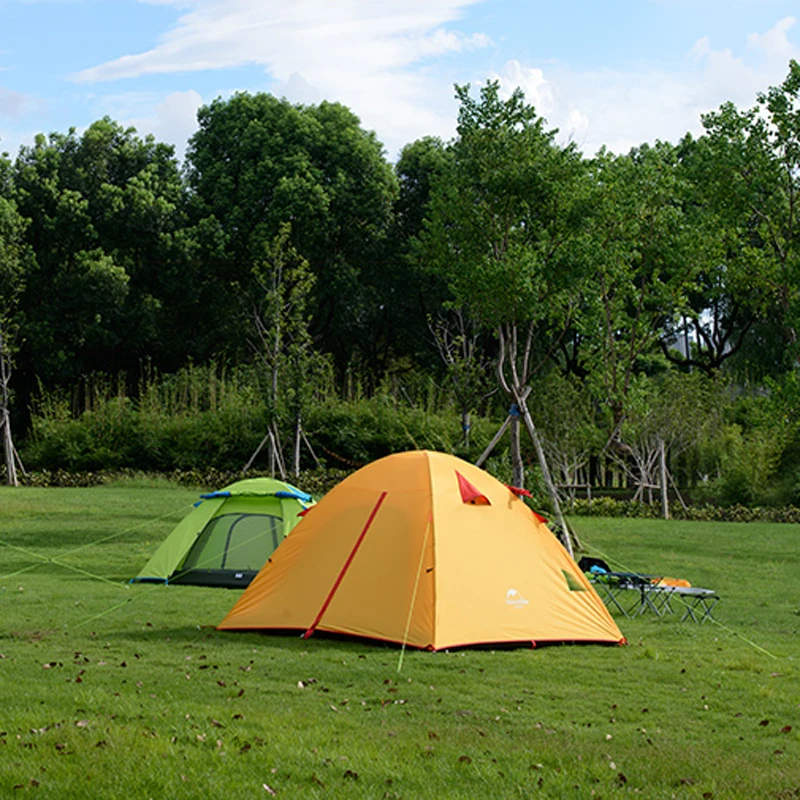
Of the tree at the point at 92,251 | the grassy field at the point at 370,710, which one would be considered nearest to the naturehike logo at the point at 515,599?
the grassy field at the point at 370,710

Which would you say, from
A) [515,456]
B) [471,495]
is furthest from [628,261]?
[471,495]

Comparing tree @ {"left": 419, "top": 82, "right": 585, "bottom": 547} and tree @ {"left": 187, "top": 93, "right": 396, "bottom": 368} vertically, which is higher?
tree @ {"left": 187, "top": 93, "right": 396, "bottom": 368}

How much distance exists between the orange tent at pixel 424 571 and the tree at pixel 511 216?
6.05 m

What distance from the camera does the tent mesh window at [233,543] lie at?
1353 centimetres

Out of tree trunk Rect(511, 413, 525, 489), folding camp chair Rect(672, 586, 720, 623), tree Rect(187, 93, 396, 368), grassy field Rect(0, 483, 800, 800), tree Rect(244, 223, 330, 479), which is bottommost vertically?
folding camp chair Rect(672, 586, 720, 623)

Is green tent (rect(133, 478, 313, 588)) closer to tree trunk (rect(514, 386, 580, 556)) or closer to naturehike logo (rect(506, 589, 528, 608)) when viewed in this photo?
tree trunk (rect(514, 386, 580, 556))

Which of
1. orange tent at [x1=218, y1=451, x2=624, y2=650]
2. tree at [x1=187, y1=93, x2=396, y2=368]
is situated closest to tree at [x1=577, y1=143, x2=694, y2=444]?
orange tent at [x1=218, y1=451, x2=624, y2=650]

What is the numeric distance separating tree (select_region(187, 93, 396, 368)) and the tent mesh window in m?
22.0

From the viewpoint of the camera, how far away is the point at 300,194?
1372 inches

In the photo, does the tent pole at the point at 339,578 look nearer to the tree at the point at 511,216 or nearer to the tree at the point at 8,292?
the tree at the point at 511,216

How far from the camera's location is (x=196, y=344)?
37688 millimetres

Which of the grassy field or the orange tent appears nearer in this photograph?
the grassy field

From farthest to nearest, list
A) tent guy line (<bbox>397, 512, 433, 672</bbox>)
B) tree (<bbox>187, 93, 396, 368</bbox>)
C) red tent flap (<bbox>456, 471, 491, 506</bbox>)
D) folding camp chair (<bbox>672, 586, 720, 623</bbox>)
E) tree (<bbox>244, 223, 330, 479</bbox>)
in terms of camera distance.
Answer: tree (<bbox>187, 93, 396, 368</bbox>)
tree (<bbox>244, 223, 330, 479</bbox>)
folding camp chair (<bbox>672, 586, 720, 623</bbox>)
red tent flap (<bbox>456, 471, 491, 506</bbox>)
tent guy line (<bbox>397, 512, 433, 672</bbox>)

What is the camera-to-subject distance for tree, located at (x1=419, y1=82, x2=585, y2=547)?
1611cm
